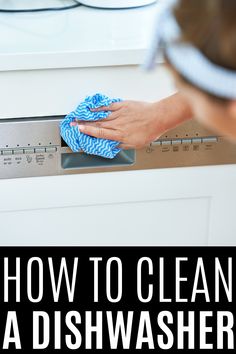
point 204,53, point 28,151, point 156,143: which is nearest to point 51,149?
point 28,151

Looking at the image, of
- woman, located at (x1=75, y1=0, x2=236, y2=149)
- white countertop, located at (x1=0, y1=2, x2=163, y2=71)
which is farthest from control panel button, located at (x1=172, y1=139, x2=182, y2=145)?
woman, located at (x1=75, y1=0, x2=236, y2=149)

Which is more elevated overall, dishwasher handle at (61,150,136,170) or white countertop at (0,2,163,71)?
white countertop at (0,2,163,71)

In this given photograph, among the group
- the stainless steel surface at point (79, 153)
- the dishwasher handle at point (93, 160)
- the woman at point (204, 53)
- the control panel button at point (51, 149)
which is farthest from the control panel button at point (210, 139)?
the woman at point (204, 53)

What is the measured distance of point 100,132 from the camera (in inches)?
45.8

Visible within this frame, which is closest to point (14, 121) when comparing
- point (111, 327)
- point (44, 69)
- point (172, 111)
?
point (44, 69)

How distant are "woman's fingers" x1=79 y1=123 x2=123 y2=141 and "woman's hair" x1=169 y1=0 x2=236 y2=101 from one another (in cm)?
66

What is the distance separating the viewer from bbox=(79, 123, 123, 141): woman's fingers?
1.16 meters

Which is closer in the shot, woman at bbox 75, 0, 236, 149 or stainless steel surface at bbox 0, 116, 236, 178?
woman at bbox 75, 0, 236, 149

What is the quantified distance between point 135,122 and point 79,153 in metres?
0.10

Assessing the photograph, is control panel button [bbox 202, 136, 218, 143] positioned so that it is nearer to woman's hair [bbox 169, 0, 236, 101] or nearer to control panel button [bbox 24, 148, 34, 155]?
control panel button [bbox 24, 148, 34, 155]

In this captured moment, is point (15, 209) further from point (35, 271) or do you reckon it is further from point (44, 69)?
point (44, 69)

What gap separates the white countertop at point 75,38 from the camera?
3.54 ft

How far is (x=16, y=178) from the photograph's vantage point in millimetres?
1198

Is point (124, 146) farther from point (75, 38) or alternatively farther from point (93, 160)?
point (75, 38)
